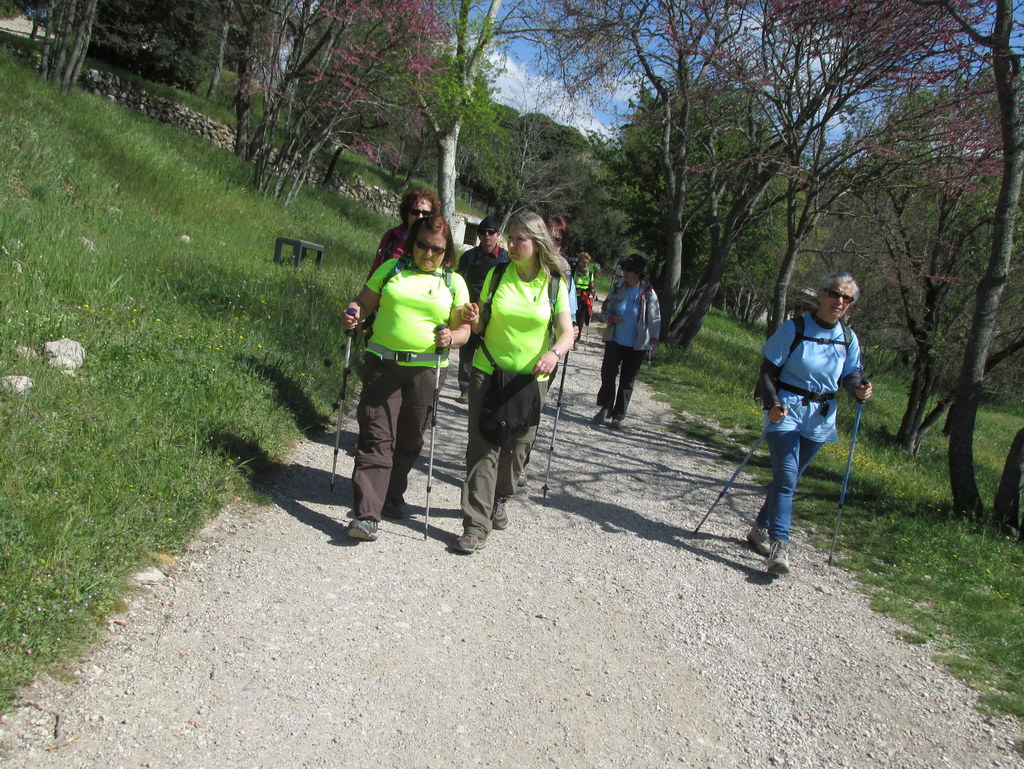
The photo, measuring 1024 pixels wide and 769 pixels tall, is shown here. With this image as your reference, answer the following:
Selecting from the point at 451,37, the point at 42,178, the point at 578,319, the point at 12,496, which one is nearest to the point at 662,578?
the point at 12,496

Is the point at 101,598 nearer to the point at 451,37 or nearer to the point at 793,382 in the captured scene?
the point at 793,382

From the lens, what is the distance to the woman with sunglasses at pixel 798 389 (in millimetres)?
5492

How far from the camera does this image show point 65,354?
219 inches

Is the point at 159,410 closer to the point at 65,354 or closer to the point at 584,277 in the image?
the point at 65,354

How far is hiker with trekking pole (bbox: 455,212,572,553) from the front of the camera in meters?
4.98

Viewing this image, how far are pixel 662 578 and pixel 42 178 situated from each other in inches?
352

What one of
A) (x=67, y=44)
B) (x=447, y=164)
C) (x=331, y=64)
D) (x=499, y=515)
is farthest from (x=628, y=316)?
(x=67, y=44)

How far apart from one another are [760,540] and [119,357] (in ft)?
16.5

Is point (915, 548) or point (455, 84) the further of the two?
point (455, 84)

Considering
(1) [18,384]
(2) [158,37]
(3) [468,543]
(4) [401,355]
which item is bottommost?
(3) [468,543]

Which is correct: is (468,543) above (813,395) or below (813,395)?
below

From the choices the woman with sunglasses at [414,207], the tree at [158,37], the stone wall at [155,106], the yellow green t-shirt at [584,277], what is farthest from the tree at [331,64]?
the tree at [158,37]

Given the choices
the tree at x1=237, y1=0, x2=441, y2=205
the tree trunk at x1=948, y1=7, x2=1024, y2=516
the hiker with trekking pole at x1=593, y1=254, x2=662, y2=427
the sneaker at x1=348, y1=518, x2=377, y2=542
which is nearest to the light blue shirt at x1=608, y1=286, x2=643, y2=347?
the hiker with trekking pole at x1=593, y1=254, x2=662, y2=427

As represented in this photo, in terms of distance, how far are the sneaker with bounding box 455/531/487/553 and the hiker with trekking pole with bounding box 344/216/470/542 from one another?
53 centimetres
